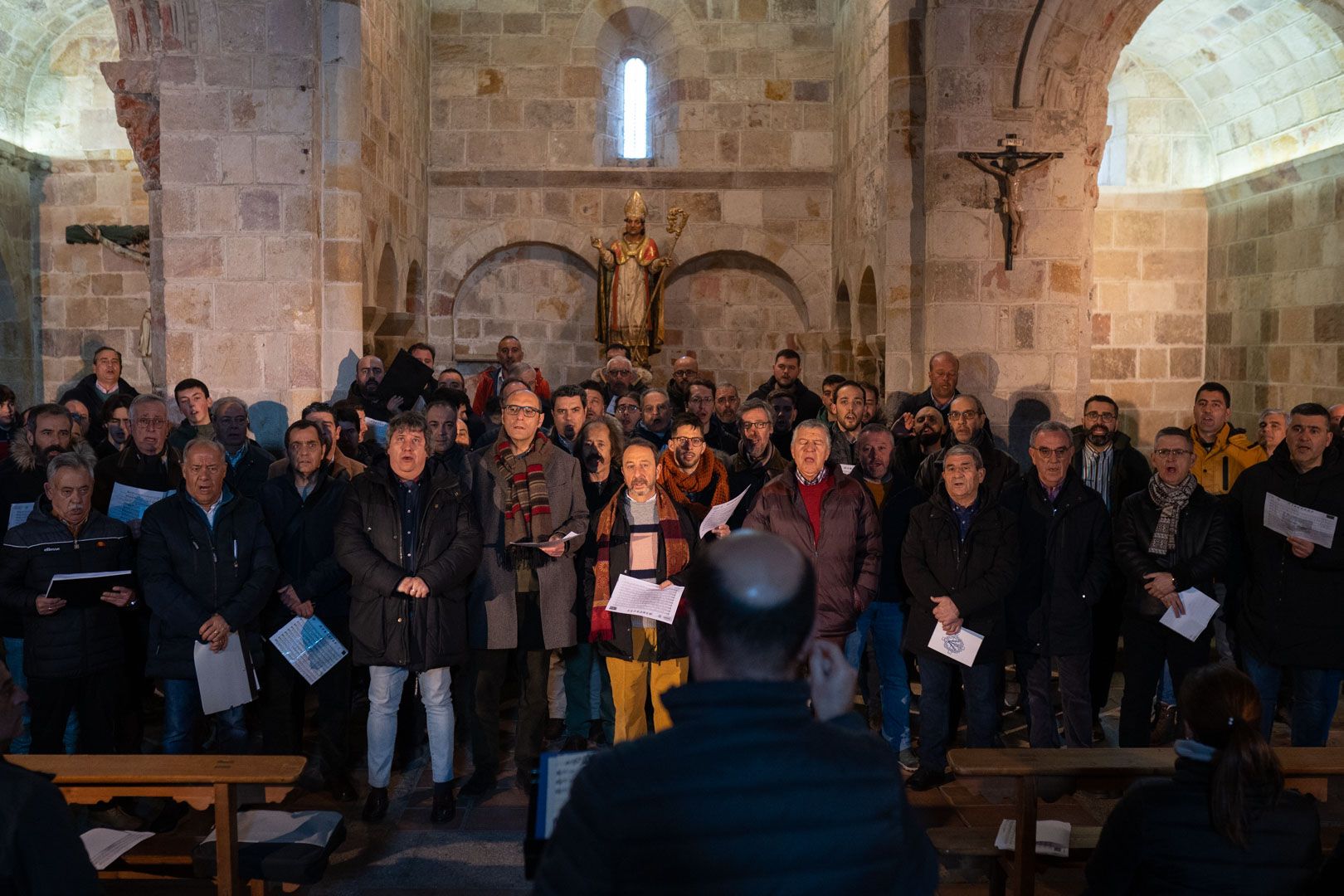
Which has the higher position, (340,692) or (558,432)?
(558,432)

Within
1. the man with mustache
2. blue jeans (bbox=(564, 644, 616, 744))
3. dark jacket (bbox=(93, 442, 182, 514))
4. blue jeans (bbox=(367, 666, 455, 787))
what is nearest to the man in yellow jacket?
the man with mustache

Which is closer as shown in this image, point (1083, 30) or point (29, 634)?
point (29, 634)

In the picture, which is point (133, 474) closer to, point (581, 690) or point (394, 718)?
point (394, 718)

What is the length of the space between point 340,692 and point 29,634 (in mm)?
1227

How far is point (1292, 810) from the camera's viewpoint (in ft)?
8.84

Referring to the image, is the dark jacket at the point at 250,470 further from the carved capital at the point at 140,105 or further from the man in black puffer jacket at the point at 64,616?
the carved capital at the point at 140,105

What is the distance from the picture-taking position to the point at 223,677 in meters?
4.91

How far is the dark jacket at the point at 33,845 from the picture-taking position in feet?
7.41

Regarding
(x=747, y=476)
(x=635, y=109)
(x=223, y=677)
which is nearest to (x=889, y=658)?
(x=747, y=476)

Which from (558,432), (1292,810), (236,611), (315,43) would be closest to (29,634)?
(236,611)

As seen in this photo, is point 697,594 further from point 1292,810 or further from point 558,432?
point 558,432

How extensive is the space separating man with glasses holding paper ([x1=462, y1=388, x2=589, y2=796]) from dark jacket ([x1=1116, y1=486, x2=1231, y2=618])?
2311 mm

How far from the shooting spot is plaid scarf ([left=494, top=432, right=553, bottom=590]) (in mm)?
5117

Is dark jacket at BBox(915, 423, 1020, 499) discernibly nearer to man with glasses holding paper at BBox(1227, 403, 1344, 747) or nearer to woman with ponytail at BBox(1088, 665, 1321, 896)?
man with glasses holding paper at BBox(1227, 403, 1344, 747)
